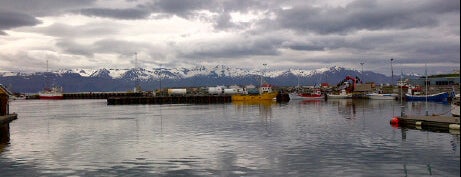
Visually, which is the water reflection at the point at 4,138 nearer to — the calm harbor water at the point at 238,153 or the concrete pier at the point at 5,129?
the concrete pier at the point at 5,129

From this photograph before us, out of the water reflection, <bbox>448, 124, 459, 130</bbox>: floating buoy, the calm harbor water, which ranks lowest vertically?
the water reflection

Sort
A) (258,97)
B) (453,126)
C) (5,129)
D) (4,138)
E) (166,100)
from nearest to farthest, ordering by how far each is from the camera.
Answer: (453,126) → (4,138) → (5,129) → (258,97) → (166,100)

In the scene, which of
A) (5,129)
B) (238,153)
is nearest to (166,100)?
(5,129)

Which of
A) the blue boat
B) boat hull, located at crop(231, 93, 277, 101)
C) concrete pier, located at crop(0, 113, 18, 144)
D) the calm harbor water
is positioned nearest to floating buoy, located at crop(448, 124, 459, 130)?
the calm harbor water

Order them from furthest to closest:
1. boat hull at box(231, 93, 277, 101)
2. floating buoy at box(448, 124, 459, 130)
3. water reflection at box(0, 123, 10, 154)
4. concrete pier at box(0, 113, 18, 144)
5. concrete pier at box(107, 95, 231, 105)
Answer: boat hull at box(231, 93, 277, 101) < concrete pier at box(107, 95, 231, 105) < concrete pier at box(0, 113, 18, 144) < floating buoy at box(448, 124, 459, 130) < water reflection at box(0, 123, 10, 154)

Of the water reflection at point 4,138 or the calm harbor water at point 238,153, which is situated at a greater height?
the calm harbor water at point 238,153

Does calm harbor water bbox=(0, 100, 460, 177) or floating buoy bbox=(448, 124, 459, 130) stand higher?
floating buoy bbox=(448, 124, 459, 130)

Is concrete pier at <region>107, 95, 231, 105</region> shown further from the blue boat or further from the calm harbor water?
the calm harbor water

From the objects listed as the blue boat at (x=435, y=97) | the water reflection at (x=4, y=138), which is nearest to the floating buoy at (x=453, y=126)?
the water reflection at (x=4, y=138)

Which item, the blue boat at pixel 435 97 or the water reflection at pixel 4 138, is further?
the blue boat at pixel 435 97

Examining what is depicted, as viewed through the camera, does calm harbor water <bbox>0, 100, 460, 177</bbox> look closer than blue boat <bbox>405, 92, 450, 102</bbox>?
Yes

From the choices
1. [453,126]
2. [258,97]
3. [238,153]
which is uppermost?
[258,97]

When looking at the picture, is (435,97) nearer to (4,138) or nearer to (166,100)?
(166,100)

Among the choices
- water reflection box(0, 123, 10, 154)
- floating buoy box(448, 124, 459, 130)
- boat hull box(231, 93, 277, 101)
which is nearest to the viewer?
water reflection box(0, 123, 10, 154)
